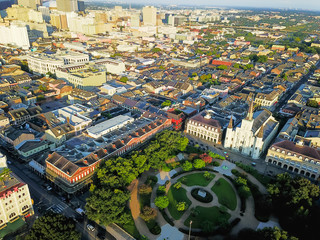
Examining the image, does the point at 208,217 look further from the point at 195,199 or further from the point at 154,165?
the point at 154,165

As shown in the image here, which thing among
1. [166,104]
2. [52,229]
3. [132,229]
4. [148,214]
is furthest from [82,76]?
[52,229]

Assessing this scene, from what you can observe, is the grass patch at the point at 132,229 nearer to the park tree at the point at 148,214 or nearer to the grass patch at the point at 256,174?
the park tree at the point at 148,214

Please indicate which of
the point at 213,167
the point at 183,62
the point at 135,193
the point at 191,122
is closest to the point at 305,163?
the point at 213,167

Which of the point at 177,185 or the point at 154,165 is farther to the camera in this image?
the point at 154,165

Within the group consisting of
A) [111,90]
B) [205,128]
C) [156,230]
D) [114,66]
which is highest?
[114,66]

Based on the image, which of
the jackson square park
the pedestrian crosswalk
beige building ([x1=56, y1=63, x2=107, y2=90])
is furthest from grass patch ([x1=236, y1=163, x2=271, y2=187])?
beige building ([x1=56, y1=63, x2=107, y2=90])

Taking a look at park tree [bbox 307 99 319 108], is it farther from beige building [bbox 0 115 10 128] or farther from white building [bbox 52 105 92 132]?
beige building [bbox 0 115 10 128]

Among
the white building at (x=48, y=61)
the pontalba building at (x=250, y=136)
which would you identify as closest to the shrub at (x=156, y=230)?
the pontalba building at (x=250, y=136)
